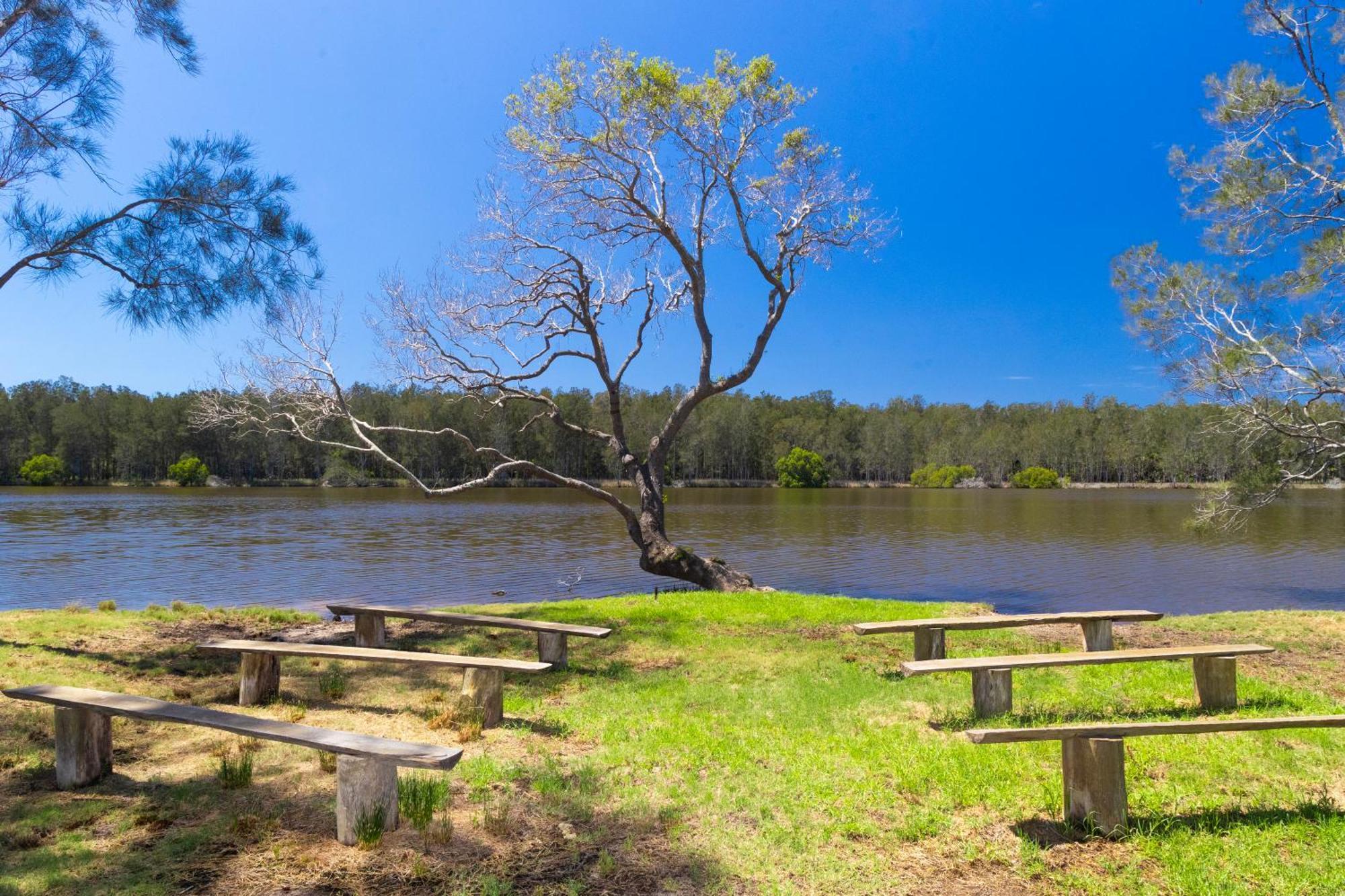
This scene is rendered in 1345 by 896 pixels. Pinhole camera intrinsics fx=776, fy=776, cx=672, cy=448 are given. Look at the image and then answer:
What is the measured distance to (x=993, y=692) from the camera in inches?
242

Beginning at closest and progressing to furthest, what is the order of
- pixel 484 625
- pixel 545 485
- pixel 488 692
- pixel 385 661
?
pixel 488 692 → pixel 385 661 → pixel 484 625 → pixel 545 485

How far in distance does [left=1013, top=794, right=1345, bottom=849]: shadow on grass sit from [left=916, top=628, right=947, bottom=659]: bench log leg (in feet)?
11.7

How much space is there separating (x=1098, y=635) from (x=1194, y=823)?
457 centimetres

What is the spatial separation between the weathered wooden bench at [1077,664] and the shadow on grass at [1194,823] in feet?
5.49

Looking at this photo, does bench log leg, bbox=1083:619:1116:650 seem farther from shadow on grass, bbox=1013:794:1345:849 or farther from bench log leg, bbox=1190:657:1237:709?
shadow on grass, bbox=1013:794:1345:849

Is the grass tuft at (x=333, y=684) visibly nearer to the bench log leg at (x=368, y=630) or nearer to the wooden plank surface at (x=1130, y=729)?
the bench log leg at (x=368, y=630)

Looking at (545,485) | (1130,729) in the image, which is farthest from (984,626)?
(545,485)

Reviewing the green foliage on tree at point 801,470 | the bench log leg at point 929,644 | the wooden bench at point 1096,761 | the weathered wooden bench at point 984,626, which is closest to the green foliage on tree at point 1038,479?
the green foliage on tree at point 801,470

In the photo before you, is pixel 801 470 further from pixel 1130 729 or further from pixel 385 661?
pixel 1130 729

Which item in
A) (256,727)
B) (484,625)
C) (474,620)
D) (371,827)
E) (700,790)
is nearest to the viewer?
(371,827)

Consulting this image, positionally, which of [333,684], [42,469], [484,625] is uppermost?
[42,469]

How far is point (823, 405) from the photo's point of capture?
148 metres

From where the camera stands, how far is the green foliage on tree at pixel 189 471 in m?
91.2

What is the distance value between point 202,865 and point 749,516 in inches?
1624
